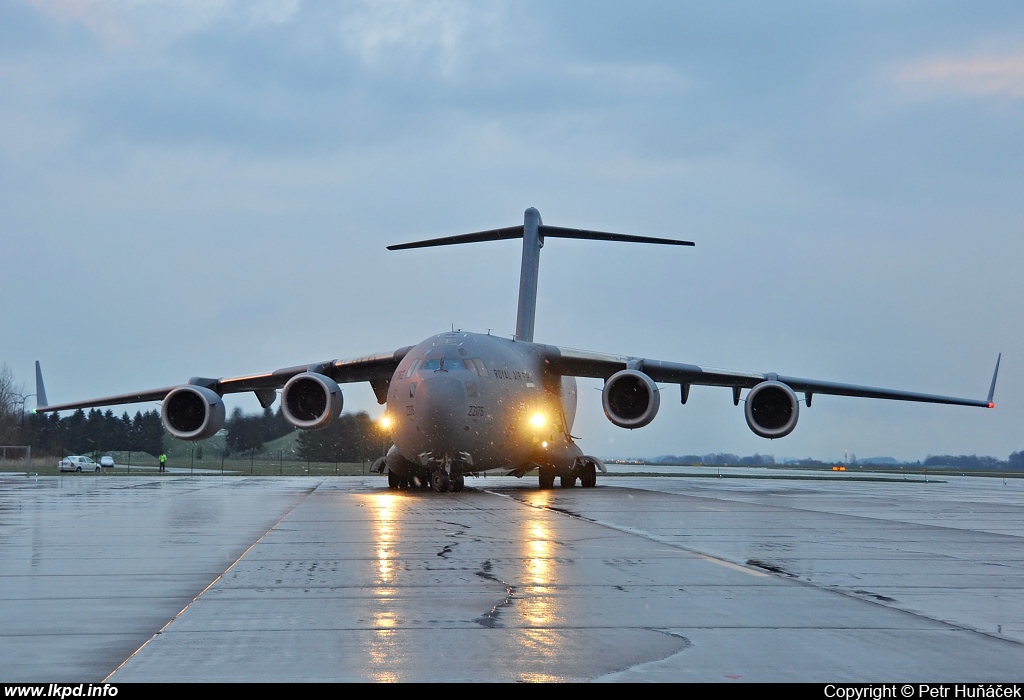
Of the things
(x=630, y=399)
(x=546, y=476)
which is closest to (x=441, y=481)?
(x=546, y=476)

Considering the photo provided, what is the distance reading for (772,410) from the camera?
88.0 feet

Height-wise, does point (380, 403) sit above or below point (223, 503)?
above

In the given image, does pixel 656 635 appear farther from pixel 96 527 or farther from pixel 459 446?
pixel 459 446

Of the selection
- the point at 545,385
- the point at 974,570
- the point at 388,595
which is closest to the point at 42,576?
the point at 388,595

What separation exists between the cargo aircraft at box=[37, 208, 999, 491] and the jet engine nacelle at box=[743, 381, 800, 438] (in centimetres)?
3

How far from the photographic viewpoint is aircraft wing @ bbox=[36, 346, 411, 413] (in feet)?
87.7

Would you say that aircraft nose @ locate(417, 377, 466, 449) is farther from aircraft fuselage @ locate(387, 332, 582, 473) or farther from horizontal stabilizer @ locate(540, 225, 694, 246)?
horizontal stabilizer @ locate(540, 225, 694, 246)

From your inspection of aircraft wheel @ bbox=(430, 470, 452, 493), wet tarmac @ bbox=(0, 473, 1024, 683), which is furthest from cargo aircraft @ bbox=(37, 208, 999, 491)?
wet tarmac @ bbox=(0, 473, 1024, 683)

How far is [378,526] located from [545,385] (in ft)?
50.0

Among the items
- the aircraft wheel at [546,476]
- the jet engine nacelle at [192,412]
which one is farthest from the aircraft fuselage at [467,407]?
the jet engine nacelle at [192,412]

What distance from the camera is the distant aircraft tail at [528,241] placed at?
97.3ft

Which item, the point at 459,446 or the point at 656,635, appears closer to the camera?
the point at 656,635

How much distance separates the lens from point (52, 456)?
67812 mm

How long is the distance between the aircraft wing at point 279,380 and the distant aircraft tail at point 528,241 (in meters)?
3.77
